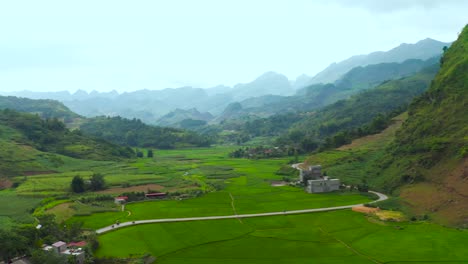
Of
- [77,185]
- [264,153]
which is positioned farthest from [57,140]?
[264,153]

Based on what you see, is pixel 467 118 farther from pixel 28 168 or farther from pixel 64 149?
pixel 64 149

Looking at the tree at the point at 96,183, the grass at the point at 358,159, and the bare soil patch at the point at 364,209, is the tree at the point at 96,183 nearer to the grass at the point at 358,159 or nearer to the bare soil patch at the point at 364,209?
the grass at the point at 358,159

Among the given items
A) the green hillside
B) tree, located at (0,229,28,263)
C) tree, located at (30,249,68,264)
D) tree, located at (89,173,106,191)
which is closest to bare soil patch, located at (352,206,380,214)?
tree, located at (30,249,68,264)

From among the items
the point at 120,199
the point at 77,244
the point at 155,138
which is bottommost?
the point at 120,199

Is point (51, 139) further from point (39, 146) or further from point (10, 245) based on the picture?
point (10, 245)

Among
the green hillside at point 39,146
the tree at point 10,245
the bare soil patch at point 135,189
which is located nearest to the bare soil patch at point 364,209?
the bare soil patch at point 135,189

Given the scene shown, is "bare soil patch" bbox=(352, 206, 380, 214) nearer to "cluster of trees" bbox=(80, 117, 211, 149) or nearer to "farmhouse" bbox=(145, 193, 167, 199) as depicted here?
"farmhouse" bbox=(145, 193, 167, 199)
